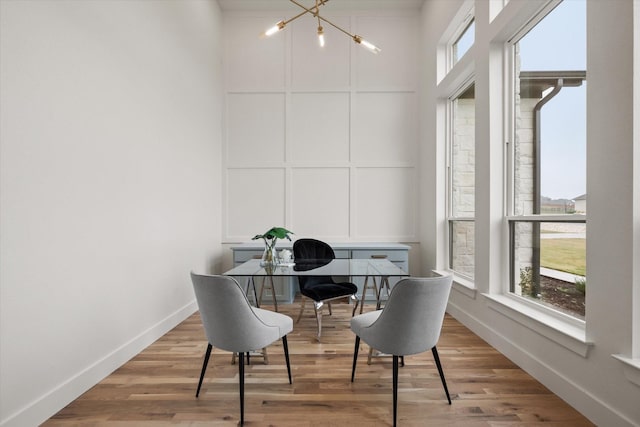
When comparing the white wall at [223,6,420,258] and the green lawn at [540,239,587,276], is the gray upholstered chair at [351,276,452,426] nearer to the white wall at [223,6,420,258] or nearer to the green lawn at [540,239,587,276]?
the green lawn at [540,239,587,276]

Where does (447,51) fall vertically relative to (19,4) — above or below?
above

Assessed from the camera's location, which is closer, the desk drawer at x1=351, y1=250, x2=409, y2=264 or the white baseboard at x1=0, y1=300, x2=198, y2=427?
the white baseboard at x1=0, y1=300, x2=198, y2=427

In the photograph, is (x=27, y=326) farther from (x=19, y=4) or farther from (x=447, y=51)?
(x=447, y=51)

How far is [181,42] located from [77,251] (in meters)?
2.65

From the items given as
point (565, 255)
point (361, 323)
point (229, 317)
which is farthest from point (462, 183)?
point (229, 317)

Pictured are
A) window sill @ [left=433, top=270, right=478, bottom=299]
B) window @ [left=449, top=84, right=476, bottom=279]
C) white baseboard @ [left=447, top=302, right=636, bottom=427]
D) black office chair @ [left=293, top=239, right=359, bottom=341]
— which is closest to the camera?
white baseboard @ [left=447, top=302, right=636, bottom=427]

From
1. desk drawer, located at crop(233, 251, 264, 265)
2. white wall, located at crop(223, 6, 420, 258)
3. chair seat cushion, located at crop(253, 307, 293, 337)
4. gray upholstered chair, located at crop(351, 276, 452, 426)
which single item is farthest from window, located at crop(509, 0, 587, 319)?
desk drawer, located at crop(233, 251, 264, 265)

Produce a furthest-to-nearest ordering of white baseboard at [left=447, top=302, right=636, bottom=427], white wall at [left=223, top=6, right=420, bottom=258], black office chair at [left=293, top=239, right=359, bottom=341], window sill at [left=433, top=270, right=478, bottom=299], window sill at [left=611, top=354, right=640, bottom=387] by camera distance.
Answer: white wall at [left=223, top=6, right=420, bottom=258] → window sill at [left=433, top=270, right=478, bottom=299] → black office chair at [left=293, top=239, right=359, bottom=341] → white baseboard at [left=447, top=302, right=636, bottom=427] → window sill at [left=611, top=354, right=640, bottom=387]

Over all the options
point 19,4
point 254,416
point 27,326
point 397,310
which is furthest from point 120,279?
point 397,310

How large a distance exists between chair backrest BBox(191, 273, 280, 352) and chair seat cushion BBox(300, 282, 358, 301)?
4.36 ft

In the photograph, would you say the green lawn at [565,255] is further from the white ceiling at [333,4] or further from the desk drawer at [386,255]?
the white ceiling at [333,4]

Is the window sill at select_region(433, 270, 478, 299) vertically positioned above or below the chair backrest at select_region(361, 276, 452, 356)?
below

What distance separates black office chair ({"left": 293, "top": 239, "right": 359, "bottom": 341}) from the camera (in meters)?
3.38

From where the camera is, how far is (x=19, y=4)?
190 centimetres
